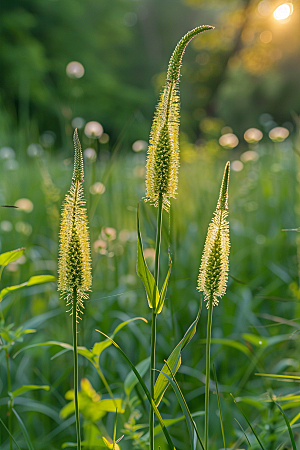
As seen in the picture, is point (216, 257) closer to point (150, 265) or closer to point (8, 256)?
point (8, 256)

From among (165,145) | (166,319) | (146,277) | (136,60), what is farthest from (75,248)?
(136,60)

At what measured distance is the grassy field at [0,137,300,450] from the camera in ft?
5.39

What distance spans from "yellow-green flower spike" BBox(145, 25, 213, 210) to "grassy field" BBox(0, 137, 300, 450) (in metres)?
0.40

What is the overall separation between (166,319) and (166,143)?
1.27 m

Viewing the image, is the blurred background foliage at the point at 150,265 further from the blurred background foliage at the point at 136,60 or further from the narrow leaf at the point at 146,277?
the blurred background foliage at the point at 136,60

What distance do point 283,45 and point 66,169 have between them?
67.8 ft

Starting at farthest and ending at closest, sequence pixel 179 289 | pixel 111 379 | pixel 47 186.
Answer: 1. pixel 179 289
2. pixel 47 186
3. pixel 111 379

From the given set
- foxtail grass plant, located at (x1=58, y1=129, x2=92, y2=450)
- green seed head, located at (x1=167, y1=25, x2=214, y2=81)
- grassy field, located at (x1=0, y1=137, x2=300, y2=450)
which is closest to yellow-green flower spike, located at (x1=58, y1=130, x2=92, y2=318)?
foxtail grass plant, located at (x1=58, y1=129, x2=92, y2=450)

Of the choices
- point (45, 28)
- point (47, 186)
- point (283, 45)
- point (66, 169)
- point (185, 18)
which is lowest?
point (47, 186)

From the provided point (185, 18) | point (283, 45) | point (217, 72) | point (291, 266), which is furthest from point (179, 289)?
point (185, 18)

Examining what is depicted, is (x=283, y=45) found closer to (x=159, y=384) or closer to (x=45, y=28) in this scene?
(x=45, y=28)

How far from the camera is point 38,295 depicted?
2850 millimetres

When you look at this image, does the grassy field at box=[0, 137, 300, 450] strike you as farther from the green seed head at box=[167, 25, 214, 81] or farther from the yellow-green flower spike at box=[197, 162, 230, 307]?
the green seed head at box=[167, 25, 214, 81]

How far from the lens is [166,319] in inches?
74.0
